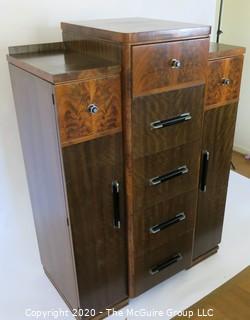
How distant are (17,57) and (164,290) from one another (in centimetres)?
127

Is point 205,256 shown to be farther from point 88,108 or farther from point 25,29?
point 25,29

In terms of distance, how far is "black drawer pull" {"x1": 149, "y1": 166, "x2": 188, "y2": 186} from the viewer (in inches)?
51.6

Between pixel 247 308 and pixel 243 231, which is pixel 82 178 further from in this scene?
pixel 243 231

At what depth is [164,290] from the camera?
1602 mm

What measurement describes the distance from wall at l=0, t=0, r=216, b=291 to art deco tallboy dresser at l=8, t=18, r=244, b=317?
0.13m

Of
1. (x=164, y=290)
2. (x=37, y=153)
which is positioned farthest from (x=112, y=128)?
(x=164, y=290)

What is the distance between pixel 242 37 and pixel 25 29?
2.07 m

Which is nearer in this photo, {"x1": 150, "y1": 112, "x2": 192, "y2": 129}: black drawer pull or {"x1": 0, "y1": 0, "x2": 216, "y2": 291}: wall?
{"x1": 150, "y1": 112, "x2": 192, "y2": 129}: black drawer pull

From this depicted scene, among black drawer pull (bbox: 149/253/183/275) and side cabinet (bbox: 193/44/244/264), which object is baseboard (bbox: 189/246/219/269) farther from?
black drawer pull (bbox: 149/253/183/275)

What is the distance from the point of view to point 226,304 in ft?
4.99

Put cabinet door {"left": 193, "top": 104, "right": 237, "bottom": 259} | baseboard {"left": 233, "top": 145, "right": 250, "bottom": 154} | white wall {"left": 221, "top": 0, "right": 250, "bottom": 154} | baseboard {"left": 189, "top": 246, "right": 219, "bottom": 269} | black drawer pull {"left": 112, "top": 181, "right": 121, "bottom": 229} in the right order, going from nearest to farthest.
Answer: black drawer pull {"left": 112, "top": 181, "right": 121, "bottom": 229}
cabinet door {"left": 193, "top": 104, "right": 237, "bottom": 259}
baseboard {"left": 189, "top": 246, "right": 219, "bottom": 269}
white wall {"left": 221, "top": 0, "right": 250, "bottom": 154}
baseboard {"left": 233, "top": 145, "right": 250, "bottom": 154}

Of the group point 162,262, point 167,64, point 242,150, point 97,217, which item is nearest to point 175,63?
point 167,64

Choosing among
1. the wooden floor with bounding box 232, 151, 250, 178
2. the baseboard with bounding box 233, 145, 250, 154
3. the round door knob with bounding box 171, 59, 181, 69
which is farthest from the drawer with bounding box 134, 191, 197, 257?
the baseboard with bounding box 233, 145, 250, 154

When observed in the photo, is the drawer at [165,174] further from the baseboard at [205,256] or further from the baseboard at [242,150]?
the baseboard at [242,150]
